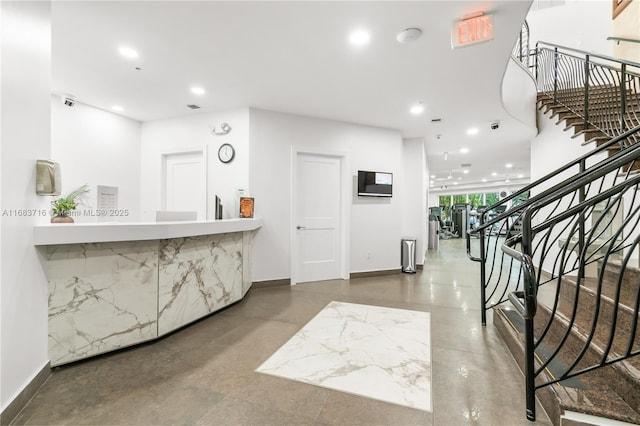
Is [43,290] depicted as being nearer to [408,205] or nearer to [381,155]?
[381,155]

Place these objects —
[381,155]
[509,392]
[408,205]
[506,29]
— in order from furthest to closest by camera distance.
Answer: [408,205] < [381,155] < [506,29] < [509,392]

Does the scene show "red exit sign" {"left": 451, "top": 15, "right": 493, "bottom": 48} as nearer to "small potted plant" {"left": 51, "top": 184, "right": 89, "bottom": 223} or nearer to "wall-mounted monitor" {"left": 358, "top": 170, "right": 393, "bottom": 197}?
"wall-mounted monitor" {"left": 358, "top": 170, "right": 393, "bottom": 197}

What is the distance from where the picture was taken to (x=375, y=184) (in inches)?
201

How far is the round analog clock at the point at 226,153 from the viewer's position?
4.39 meters

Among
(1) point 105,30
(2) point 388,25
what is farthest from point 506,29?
(1) point 105,30

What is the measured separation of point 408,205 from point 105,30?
18.9ft

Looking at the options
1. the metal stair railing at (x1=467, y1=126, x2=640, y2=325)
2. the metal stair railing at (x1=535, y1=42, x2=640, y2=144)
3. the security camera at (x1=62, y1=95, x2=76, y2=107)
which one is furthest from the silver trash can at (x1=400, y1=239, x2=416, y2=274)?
the security camera at (x1=62, y1=95, x2=76, y2=107)

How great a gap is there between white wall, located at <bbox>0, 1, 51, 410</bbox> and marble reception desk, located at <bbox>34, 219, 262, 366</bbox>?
0.10 m

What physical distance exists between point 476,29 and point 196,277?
11.6ft

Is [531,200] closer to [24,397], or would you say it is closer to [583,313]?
[583,313]

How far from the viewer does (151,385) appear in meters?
1.88

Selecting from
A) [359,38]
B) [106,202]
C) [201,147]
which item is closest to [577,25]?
[359,38]

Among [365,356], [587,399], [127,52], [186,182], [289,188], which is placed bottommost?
[365,356]

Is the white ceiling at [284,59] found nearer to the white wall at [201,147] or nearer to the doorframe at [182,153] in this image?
the white wall at [201,147]
